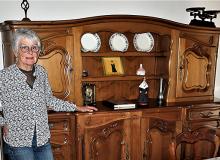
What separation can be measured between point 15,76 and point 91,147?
894mm

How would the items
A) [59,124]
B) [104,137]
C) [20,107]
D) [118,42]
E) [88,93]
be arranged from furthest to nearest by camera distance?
[118,42], [88,93], [104,137], [59,124], [20,107]

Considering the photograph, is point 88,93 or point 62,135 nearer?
point 62,135

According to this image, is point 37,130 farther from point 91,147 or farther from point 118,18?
point 118,18

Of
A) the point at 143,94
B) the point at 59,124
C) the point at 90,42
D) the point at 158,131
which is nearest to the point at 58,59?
the point at 90,42

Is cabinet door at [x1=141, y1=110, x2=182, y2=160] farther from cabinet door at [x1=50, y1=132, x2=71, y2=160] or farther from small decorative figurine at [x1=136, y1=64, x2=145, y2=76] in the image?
cabinet door at [x1=50, y1=132, x2=71, y2=160]

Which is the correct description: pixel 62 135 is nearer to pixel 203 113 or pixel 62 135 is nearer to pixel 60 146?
pixel 60 146

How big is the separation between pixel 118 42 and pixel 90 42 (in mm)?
274

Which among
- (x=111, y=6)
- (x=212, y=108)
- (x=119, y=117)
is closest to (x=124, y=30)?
(x=111, y=6)

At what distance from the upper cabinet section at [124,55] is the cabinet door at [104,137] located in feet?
0.74

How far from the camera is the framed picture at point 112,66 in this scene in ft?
7.86

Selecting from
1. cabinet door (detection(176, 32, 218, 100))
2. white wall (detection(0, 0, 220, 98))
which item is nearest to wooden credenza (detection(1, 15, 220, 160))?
cabinet door (detection(176, 32, 218, 100))

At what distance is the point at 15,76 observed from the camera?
162 centimetres

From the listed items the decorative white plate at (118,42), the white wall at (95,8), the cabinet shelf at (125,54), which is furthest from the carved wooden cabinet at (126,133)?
Result: the white wall at (95,8)

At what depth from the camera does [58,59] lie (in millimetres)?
2064
